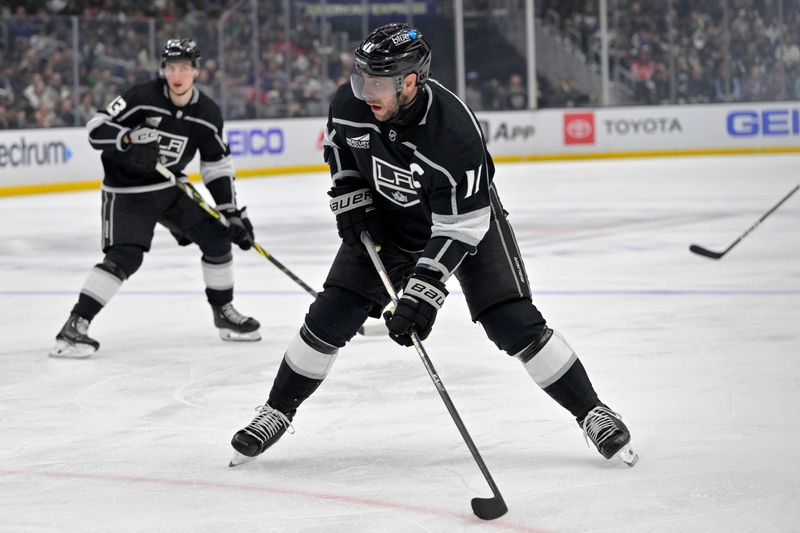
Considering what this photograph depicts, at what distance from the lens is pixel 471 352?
14.5ft

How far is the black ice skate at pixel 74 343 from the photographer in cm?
445

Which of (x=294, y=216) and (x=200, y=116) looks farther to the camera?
(x=294, y=216)

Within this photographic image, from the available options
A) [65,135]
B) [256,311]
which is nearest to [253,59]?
[65,135]

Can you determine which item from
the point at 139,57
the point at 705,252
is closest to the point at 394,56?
the point at 705,252

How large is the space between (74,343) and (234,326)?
23.9 inches

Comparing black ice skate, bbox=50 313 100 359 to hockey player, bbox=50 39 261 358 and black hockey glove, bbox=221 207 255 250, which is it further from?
black hockey glove, bbox=221 207 255 250

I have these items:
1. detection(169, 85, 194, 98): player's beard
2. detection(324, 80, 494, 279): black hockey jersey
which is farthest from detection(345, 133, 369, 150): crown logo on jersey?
detection(169, 85, 194, 98): player's beard

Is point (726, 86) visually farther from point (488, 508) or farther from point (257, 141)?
point (488, 508)

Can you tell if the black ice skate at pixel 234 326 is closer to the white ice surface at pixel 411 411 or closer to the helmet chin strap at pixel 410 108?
the white ice surface at pixel 411 411

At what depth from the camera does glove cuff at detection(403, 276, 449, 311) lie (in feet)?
9.00

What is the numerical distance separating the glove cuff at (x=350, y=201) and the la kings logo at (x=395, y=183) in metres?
0.06

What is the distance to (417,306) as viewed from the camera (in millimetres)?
2738

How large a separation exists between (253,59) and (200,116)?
1025 cm

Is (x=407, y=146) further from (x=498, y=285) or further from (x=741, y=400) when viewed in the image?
(x=741, y=400)
